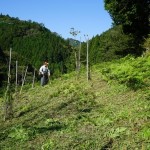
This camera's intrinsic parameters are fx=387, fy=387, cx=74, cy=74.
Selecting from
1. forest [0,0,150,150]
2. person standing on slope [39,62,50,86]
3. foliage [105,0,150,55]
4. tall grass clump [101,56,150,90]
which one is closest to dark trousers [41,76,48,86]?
person standing on slope [39,62,50,86]

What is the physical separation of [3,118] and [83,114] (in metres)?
4.07

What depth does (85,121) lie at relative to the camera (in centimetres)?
1362

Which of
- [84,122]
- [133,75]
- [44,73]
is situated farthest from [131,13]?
[84,122]

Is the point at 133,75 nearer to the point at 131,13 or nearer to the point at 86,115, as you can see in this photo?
the point at 86,115

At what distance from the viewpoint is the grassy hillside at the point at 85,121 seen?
11.2 meters

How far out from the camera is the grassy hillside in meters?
11.2

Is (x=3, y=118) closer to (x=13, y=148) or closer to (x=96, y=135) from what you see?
(x=13, y=148)

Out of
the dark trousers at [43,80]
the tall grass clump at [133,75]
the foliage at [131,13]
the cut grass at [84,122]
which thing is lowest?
the cut grass at [84,122]

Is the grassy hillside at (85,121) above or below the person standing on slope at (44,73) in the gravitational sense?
below

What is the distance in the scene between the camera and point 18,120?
53.3 feet

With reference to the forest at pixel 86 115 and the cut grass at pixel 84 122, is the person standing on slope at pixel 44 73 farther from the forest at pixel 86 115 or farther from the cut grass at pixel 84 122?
the cut grass at pixel 84 122

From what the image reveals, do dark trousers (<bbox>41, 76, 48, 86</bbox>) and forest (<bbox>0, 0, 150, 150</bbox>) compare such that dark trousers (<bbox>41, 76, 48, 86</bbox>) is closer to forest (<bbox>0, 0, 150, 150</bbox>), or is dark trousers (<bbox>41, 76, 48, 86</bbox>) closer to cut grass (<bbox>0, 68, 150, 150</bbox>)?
forest (<bbox>0, 0, 150, 150</bbox>)

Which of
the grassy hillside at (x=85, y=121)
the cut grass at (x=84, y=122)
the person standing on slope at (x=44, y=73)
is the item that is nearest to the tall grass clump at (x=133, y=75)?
the grassy hillside at (x=85, y=121)

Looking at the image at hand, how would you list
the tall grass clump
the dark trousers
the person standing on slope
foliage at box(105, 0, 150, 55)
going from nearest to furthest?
the tall grass clump
the person standing on slope
the dark trousers
foliage at box(105, 0, 150, 55)
